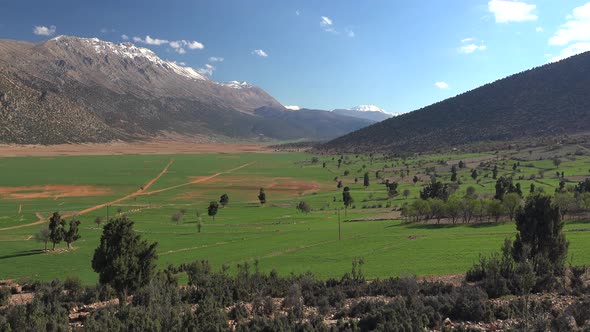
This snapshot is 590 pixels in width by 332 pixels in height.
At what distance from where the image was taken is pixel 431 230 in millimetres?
59438

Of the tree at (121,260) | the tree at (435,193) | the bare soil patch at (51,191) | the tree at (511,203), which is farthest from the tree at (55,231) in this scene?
the tree at (435,193)

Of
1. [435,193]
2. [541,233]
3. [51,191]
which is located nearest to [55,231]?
[541,233]

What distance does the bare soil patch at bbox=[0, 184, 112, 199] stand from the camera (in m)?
106

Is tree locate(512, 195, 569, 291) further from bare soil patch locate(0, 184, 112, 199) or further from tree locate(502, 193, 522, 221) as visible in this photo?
bare soil patch locate(0, 184, 112, 199)

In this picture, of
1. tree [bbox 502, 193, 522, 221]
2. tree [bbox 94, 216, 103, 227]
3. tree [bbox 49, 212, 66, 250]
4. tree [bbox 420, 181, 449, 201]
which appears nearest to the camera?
tree [bbox 49, 212, 66, 250]

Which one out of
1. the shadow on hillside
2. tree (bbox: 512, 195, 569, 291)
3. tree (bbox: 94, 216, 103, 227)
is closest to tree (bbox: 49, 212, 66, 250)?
the shadow on hillside

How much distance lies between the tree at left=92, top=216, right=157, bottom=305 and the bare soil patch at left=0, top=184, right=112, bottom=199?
83.8 m

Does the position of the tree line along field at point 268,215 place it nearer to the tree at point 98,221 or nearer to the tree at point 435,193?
the tree at point 98,221

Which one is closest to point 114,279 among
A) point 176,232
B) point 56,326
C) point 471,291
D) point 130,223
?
point 130,223

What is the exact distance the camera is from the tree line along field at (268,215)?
145 ft

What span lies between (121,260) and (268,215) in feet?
172

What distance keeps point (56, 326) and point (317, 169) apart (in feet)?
505

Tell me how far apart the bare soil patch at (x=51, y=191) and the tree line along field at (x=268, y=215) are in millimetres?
270

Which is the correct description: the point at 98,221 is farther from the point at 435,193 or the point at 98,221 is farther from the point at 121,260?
the point at 435,193
